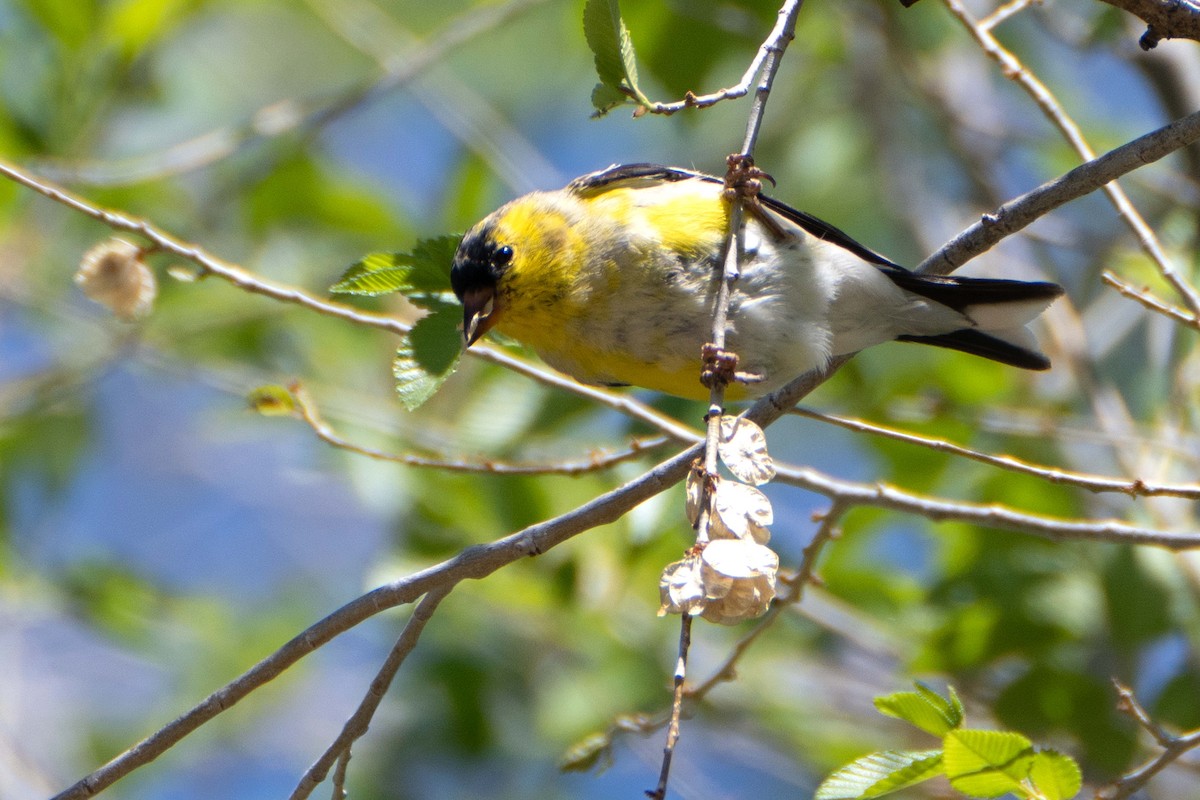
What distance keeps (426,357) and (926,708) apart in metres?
1.10

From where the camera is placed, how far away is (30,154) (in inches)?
168

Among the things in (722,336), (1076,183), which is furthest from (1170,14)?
(722,336)

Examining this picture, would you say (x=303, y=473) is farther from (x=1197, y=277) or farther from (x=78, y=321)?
(x=1197, y=277)

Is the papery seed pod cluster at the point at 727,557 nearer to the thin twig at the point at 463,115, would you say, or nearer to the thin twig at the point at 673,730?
the thin twig at the point at 673,730

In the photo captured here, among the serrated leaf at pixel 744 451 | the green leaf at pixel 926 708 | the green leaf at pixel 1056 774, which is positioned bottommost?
the green leaf at pixel 1056 774

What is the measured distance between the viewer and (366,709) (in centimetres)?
214

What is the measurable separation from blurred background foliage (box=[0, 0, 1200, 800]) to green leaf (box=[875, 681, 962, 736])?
1.50 m

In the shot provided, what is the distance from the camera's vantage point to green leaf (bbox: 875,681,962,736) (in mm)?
1960

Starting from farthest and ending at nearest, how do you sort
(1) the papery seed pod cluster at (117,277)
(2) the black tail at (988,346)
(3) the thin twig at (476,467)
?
(2) the black tail at (988,346), (1) the papery seed pod cluster at (117,277), (3) the thin twig at (476,467)

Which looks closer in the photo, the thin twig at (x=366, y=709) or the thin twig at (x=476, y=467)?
the thin twig at (x=366, y=709)

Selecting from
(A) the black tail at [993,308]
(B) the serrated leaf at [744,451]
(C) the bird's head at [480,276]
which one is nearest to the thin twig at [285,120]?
(C) the bird's head at [480,276]

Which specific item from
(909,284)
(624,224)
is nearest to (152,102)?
(624,224)

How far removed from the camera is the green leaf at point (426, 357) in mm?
2258

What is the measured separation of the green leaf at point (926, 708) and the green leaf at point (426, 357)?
3.14 feet
